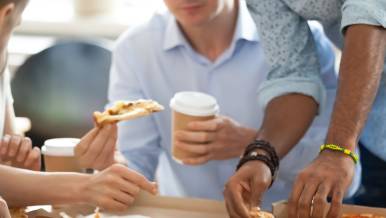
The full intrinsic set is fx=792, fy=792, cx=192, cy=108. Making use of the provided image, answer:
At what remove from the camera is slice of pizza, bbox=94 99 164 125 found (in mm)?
1758

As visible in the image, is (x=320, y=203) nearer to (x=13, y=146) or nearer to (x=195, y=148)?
(x=195, y=148)

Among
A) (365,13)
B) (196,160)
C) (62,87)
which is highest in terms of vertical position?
(365,13)

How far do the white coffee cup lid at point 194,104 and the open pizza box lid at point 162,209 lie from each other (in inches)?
9.8

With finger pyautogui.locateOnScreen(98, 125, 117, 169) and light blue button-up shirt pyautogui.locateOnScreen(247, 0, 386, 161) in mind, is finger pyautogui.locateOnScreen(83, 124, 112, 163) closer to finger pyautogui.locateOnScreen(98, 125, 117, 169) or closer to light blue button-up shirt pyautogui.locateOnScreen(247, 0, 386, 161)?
finger pyautogui.locateOnScreen(98, 125, 117, 169)

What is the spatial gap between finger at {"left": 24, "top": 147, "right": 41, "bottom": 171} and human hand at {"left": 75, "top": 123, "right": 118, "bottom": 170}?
3.5 inches

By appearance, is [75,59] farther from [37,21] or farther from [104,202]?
[104,202]

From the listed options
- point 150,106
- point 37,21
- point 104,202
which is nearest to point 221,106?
point 150,106

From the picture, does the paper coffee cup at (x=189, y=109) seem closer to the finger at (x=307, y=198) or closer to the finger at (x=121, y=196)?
the finger at (x=121, y=196)

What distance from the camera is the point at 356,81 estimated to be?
5.20ft

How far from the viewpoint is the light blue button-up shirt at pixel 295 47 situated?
6.06 ft

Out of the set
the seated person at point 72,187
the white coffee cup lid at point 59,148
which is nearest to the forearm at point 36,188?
the seated person at point 72,187

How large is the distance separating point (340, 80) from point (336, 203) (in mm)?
287

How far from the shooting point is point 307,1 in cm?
183

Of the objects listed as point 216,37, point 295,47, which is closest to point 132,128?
point 216,37
